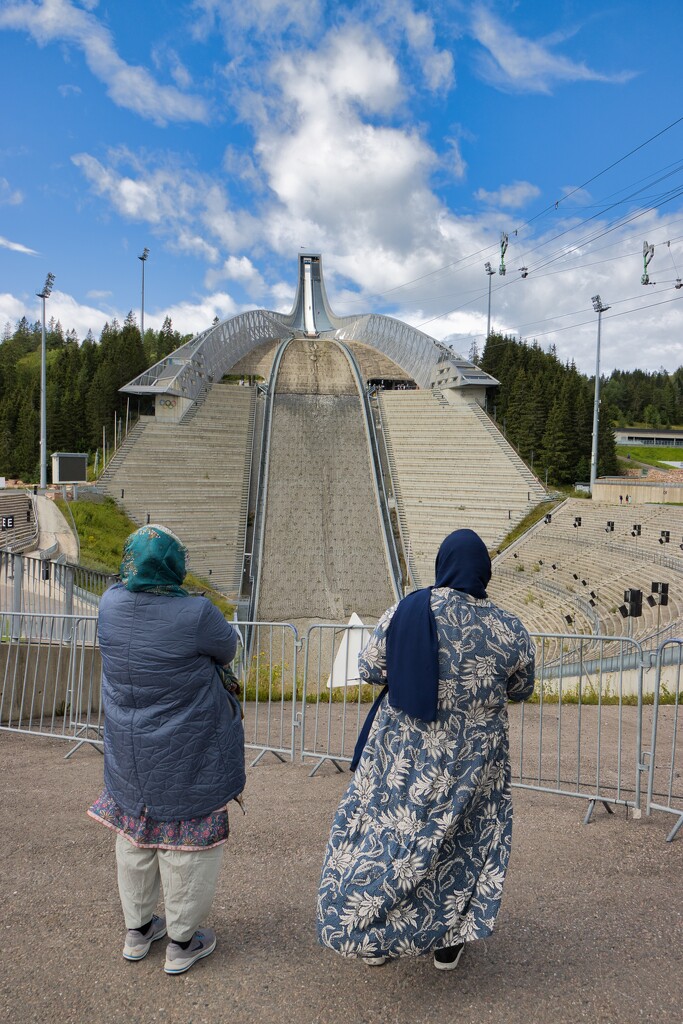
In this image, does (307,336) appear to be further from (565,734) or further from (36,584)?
(565,734)

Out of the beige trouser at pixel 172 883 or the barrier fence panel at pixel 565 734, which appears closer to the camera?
the beige trouser at pixel 172 883

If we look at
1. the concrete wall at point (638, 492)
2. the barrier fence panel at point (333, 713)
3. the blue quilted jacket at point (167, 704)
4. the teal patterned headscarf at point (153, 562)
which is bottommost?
the barrier fence panel at point (333, 713)

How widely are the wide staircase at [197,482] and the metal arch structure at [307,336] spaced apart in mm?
2762

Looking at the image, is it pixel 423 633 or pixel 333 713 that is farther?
pixel 333 713

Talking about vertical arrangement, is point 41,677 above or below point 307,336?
below

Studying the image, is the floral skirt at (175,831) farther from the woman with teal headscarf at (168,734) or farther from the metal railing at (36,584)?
the metal railing at (36,584)

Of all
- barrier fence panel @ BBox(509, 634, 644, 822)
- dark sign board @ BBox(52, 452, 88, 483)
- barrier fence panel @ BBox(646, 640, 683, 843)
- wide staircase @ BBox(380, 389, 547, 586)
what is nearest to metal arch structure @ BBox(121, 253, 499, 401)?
wide staircase @ BBox(380, 389, 547, 586)

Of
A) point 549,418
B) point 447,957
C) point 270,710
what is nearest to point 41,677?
point 270,710

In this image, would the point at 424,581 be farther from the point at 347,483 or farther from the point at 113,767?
the point at 113,767

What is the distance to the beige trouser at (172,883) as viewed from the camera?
106 inches

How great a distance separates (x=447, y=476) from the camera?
127ft

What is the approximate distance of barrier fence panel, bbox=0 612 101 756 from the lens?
22.2 ft

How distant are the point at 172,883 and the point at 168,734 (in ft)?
1.82

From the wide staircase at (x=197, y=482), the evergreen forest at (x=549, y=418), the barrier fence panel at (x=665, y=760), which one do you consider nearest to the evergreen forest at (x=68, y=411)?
the wide staircase at (x=197, y=482)
